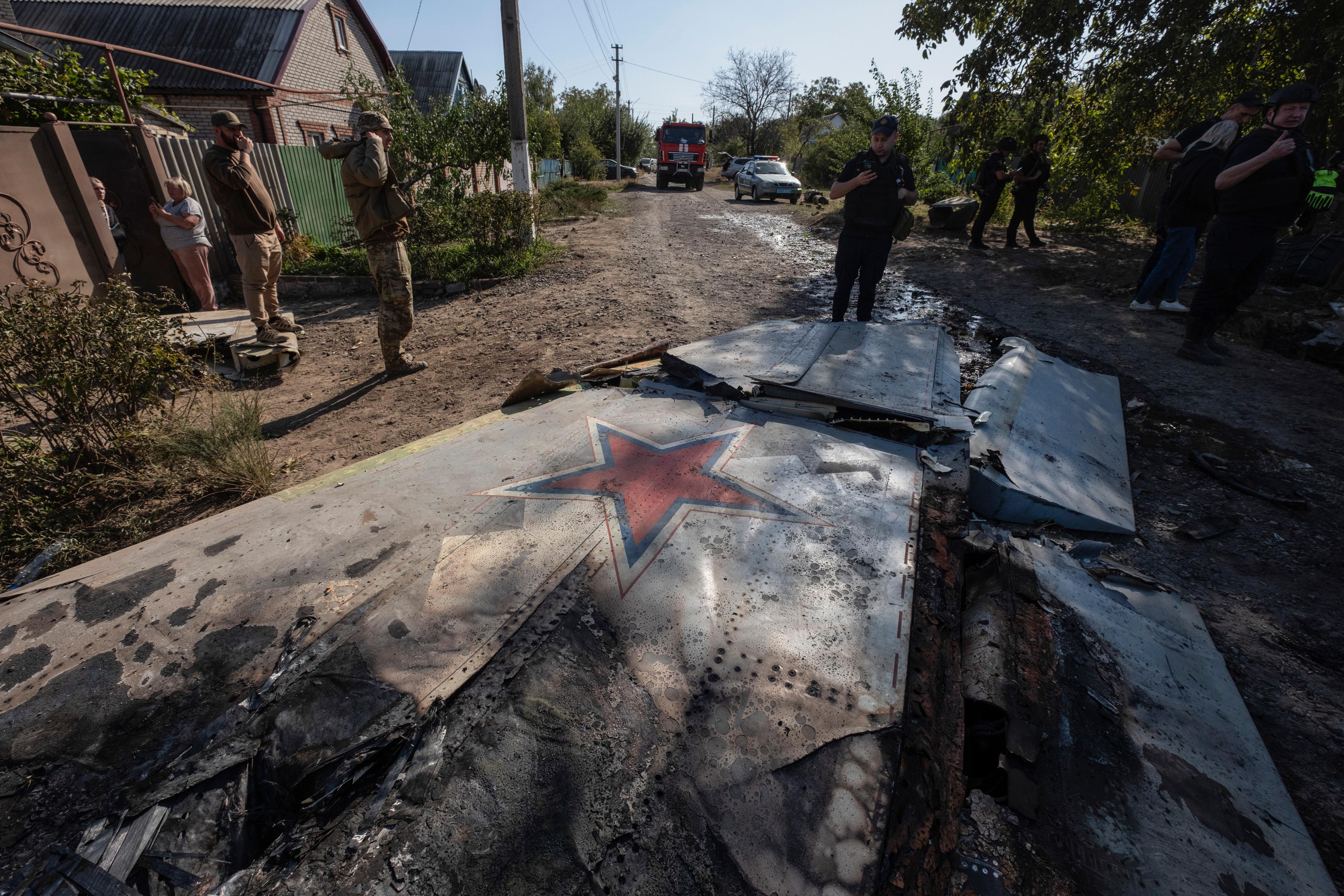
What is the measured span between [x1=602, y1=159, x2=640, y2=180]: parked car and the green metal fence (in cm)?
2624

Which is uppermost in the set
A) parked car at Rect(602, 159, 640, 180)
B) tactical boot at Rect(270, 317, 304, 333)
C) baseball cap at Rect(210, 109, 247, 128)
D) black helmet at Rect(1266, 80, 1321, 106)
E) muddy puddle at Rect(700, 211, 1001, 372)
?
black helmet at Rect(1266, 80, 1321, 106)

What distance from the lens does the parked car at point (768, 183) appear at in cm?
1947

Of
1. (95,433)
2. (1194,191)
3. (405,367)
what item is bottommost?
(405,367)

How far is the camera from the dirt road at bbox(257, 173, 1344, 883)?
231 centimetres

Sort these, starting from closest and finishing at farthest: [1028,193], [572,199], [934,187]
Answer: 1. [1028,193]
2. [934,187]
3. [572,199]

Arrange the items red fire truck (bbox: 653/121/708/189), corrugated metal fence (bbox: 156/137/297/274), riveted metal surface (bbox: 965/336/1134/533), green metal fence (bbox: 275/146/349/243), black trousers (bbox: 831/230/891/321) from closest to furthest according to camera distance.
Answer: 1. riveted metal surface (bbox: 965/336/1134/533)
2. black trousers (bbox: 831/230/891/321)
3. corrugated metal fence (bbox: 156/137/297/274)
4. green metal fence (bbox: 275/146/349/243)
5. red fire truck (bbox: 653/121/708/189)

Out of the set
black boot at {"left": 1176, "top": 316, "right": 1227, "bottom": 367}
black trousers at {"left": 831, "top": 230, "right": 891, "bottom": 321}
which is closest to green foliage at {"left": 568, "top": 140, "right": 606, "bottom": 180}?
black trousers at {"left": 831, "top": 230, "right": 891, "bottom": 321}

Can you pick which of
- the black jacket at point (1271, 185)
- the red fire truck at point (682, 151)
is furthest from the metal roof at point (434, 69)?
the black jacket at point (1271, 185)

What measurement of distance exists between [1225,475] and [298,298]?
32.2 ft

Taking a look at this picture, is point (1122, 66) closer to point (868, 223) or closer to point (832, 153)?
point (868, 223)

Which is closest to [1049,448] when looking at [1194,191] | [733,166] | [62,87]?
[1194,191]

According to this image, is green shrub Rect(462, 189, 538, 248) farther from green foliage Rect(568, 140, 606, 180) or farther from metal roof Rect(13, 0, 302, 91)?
green foliage Rect(568, 140, 606, 180)

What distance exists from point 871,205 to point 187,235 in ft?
24.1

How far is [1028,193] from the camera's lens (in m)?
9.23
